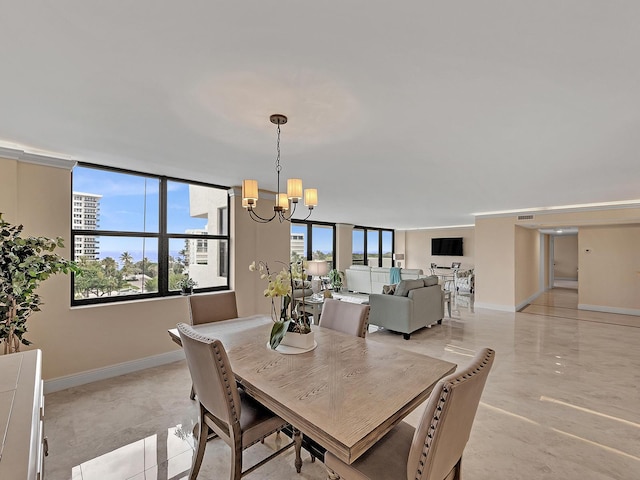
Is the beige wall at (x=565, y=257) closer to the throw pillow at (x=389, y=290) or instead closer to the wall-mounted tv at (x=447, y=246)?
the wall-mounted tv at (x=447, y=246)

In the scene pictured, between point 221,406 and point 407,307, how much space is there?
364cm

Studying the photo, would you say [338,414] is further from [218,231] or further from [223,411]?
[218,231]

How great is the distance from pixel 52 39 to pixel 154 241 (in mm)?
2745

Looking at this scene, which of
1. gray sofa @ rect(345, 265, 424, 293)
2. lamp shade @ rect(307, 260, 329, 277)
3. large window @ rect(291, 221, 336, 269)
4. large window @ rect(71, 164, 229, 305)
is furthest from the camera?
large window @ rect(291, 221, 336, 269)

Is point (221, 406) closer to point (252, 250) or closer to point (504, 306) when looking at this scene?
point (252, 250)

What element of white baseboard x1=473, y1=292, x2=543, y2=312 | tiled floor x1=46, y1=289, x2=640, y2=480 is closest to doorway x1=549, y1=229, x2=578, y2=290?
white baseboard x1=473, y1=292, x2=543, y2=312

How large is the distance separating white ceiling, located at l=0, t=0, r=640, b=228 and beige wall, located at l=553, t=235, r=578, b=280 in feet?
35.4

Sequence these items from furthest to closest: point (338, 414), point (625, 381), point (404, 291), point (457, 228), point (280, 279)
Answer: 1. point (457, 228)
2. point (404, 291)
3. point (625, 381)
4. point (280, 279)
5. point (338, 414)

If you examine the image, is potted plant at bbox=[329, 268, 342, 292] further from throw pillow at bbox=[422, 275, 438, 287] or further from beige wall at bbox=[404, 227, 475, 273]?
beige wall at bbox=[404, 227, 475, 273]

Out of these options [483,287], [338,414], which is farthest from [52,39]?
[483,287]

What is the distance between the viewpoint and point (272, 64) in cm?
153

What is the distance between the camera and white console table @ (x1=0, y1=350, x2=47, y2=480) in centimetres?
88

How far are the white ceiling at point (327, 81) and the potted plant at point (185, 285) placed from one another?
156 centimetres

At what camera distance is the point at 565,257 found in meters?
12.0
